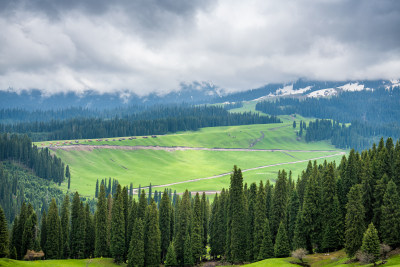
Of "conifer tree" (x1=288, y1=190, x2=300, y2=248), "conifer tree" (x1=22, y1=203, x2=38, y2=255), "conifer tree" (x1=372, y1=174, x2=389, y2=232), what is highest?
"conifer tree" (x1=372, y1=174, x2=389, y2=232)

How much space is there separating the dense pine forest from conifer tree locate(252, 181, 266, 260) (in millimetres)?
238

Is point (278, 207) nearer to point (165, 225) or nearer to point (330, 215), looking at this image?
point (330, 215)

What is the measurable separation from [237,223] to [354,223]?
3105 centimetres

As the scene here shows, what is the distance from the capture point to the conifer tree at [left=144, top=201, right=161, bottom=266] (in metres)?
96.6

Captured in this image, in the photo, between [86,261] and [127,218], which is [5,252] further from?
[127,218]

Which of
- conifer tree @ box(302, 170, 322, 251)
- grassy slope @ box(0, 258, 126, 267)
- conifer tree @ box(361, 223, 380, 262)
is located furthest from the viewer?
conifer tree @ box(302, 170, 322, 251)

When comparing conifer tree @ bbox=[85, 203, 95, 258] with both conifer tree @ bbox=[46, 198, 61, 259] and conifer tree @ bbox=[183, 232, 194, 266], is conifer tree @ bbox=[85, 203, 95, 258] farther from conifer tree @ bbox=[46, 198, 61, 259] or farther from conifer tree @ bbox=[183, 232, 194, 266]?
conifer tree @ bbox=[183, 232, 194, 266]

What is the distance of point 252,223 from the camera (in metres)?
95.4

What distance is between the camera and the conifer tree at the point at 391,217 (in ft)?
222

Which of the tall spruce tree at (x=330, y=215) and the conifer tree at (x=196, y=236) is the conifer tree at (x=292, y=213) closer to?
the tall spruce tree at (x=330, y=215)

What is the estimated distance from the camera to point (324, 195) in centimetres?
8525

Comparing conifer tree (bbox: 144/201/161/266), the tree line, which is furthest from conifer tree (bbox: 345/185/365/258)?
conifer tree (bbox: 144/201/161/266)

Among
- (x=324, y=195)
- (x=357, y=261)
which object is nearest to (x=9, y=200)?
(x=324, y=195)

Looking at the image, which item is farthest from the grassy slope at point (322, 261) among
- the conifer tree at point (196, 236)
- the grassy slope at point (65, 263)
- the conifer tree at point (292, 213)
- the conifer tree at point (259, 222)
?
the grassy slope at point (65, 263)
